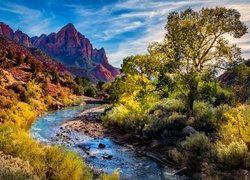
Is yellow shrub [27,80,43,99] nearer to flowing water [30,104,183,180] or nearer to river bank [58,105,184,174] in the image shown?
river bank [58,105,184,174]

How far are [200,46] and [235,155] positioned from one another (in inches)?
451

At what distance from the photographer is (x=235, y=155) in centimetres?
1541

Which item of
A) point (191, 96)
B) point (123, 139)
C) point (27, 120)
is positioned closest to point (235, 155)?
point (191, 96)

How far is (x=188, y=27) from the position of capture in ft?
80.5

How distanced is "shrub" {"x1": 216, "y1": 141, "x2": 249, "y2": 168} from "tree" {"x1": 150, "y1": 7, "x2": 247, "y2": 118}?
8946mm

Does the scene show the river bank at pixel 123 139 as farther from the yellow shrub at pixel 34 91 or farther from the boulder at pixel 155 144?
the yellow shrub at pixel 34 91

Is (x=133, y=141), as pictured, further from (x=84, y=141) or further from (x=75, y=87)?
(x=75, y=87)

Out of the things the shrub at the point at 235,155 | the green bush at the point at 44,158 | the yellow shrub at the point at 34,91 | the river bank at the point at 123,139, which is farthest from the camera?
the yellow shrub at the point at 34,91

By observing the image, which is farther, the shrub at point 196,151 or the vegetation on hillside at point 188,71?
the vegetation on hillside at point 188,71

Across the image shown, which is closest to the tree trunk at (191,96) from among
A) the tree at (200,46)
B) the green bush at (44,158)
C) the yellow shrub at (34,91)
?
the tree at (200,46)

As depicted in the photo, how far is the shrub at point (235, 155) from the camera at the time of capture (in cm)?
1530

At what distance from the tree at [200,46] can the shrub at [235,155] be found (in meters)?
8.95

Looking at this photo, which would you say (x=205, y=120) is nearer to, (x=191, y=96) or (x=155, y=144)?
(x=191, y=96)

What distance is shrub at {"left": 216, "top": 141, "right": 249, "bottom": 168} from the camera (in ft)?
50.2
